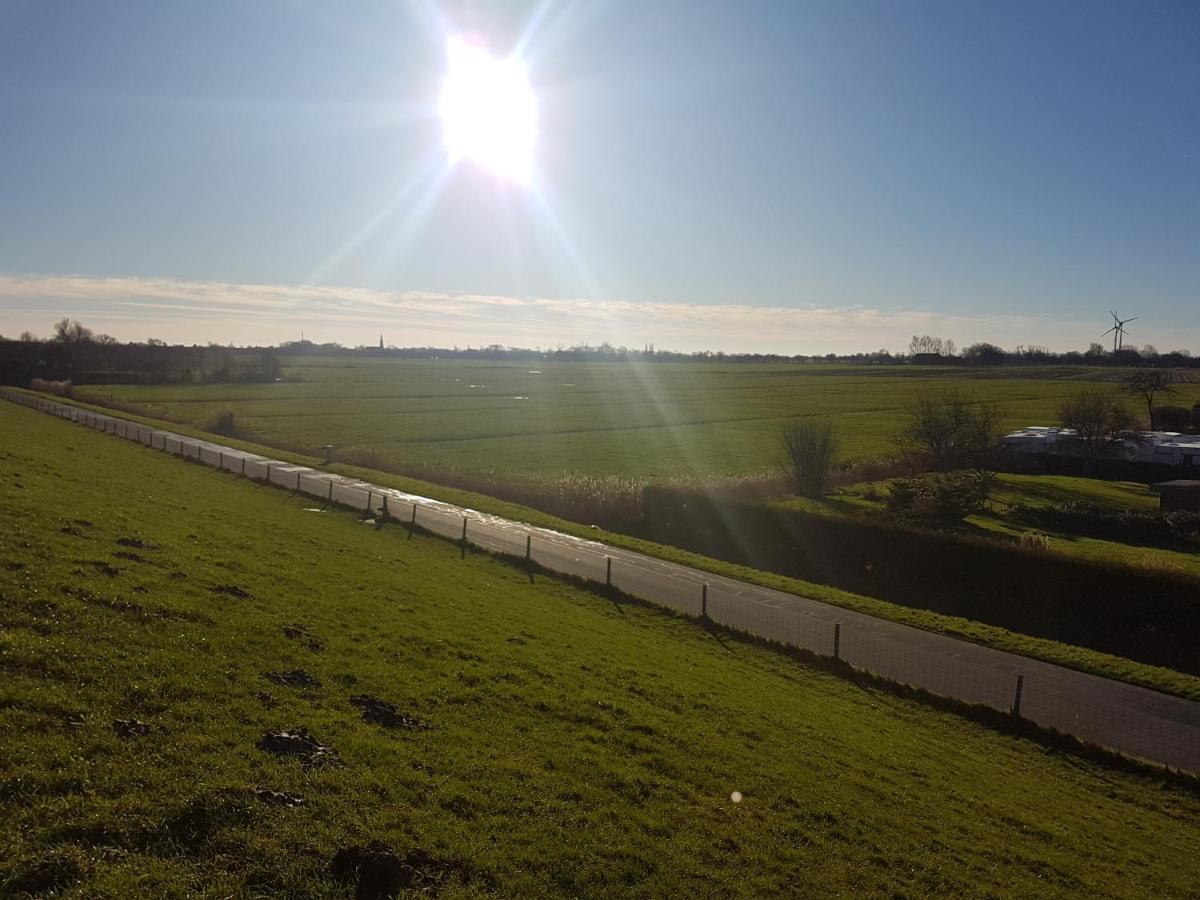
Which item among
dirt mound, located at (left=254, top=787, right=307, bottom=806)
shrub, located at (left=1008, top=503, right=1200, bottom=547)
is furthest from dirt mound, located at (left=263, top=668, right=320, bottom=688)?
shrub, located at (left=1008, top=503, right=1200, bottom=547)

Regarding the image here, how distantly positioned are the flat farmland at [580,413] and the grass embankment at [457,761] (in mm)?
41540

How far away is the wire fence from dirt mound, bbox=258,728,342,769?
47.0 feet

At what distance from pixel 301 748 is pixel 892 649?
1789cm

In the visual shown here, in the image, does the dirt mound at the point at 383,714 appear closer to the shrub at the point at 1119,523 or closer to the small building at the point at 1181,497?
the shrub at the point at 1119,523

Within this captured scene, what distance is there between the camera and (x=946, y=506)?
44.5 meters

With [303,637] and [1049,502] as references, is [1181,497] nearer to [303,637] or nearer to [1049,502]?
[1049,502]

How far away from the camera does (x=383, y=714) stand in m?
11.1

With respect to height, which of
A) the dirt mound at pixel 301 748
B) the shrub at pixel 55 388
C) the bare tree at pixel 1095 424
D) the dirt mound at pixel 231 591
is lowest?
the dirt mound at pixel 301 748

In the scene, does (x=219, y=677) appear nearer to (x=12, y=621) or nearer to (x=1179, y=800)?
(x=12, y=621)

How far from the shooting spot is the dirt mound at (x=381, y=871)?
7223 mm

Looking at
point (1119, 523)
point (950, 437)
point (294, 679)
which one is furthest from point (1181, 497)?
point (294, 679)

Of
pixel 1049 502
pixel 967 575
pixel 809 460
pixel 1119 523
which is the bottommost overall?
pixel 967 575

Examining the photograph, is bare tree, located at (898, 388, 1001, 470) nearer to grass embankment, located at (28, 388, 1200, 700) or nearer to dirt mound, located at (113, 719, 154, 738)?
grass embankment, located at (28, 388, 1200, 700)

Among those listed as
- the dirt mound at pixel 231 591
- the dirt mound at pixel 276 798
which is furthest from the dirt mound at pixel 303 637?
the dirt mound at pixel 276 798
